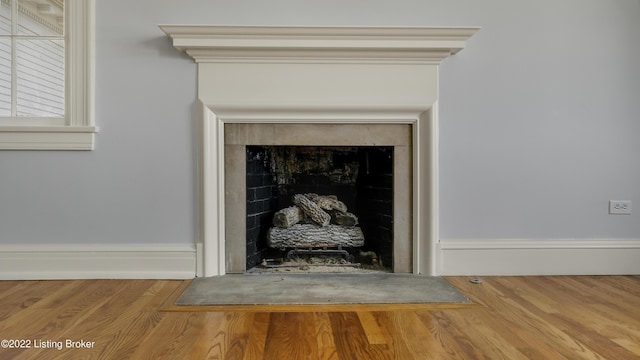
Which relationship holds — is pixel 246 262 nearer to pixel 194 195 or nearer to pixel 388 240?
pixel 194 195

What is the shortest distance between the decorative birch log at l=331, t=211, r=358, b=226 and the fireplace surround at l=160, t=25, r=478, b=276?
35cm

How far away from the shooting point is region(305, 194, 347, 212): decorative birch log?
3.02 metres

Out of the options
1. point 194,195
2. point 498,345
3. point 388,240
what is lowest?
point 498,345

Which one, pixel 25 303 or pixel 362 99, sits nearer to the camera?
pixel 25 303

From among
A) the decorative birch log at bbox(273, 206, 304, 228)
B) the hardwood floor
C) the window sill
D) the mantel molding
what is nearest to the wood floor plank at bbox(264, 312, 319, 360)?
the hardwood floor

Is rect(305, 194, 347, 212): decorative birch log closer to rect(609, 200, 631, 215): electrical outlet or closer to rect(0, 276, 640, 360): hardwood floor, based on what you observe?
rect(0, 276, 640, 360): hardwood floor

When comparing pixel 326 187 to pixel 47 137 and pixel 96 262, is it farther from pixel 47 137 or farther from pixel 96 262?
pixel 47 137

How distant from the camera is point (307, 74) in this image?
104 inches

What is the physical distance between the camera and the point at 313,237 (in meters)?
2.92

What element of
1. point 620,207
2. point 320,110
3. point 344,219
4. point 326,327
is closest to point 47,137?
point 320,110

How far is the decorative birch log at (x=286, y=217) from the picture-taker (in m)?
2.91

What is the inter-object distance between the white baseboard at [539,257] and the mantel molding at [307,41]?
3.75 ft

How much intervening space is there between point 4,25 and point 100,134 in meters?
0.89

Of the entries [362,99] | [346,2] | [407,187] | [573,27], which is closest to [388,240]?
[407,187]
